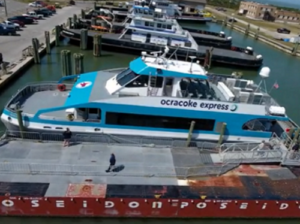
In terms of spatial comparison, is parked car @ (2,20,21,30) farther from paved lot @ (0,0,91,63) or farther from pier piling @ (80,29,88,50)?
pier piling @ (80,29,88,50)

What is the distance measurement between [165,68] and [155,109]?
1824mm

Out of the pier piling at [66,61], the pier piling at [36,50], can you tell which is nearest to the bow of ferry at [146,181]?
the pier piling at [66,61]

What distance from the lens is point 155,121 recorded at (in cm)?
1085

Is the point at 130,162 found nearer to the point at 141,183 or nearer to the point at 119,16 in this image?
the point at 141,183

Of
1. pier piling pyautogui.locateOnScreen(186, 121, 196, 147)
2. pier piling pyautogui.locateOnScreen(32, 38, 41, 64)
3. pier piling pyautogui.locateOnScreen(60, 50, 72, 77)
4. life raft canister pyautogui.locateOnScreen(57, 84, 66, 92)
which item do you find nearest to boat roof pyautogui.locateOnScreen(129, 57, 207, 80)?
pier piling pyautogui.locateOnScreen(186, 121, 196, 147)

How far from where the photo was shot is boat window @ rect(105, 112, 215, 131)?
10648 mm

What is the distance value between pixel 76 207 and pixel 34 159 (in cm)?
263

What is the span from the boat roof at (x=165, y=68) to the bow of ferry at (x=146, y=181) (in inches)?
118

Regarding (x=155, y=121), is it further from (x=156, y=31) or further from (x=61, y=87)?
(x=156, y=31)

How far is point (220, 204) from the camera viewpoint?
8938 mm

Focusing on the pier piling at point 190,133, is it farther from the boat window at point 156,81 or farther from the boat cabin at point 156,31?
the boat cabin at point 156,31

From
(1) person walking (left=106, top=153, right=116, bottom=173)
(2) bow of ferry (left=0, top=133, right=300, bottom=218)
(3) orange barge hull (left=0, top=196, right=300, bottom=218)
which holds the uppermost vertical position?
(1) person walking (left=106, top=153, right=116, bottom=173)

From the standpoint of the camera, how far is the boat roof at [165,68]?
35.0 feet

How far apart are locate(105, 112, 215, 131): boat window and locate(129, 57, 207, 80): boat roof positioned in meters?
1.80
